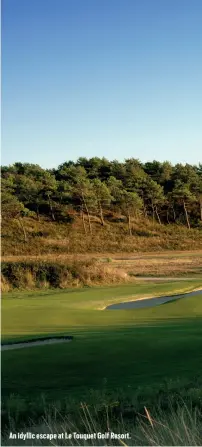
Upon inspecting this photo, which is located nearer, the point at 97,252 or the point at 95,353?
the point at 95,353

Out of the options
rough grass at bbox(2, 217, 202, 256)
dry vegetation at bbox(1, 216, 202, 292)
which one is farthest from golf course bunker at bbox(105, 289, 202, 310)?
rough grass at bbox(2, 217, 202, 256)

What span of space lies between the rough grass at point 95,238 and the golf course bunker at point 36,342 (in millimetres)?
48772

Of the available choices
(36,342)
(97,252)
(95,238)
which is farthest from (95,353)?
(95,238)

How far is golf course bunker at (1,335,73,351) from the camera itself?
45.0 feet

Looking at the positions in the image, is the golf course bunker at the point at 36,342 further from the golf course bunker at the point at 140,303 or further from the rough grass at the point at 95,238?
the rough grass at the point at 95,238

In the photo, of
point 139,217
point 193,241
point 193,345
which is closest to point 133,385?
point 193,345

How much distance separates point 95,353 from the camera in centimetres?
1222

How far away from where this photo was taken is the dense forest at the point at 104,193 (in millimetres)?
78000

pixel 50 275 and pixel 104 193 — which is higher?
pixel 104 193

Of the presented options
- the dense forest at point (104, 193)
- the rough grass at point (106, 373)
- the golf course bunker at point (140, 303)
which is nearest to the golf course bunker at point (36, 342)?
the rough grass at point (106, 373)

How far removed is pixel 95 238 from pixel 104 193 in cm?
683

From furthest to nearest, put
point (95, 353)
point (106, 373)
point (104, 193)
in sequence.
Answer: point (104, 193), point (95, 353), point (106, 373)

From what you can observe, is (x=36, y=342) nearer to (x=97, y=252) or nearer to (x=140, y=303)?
(x=140, y=303)

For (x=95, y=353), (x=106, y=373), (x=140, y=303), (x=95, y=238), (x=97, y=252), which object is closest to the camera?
(x=106, y=373)
